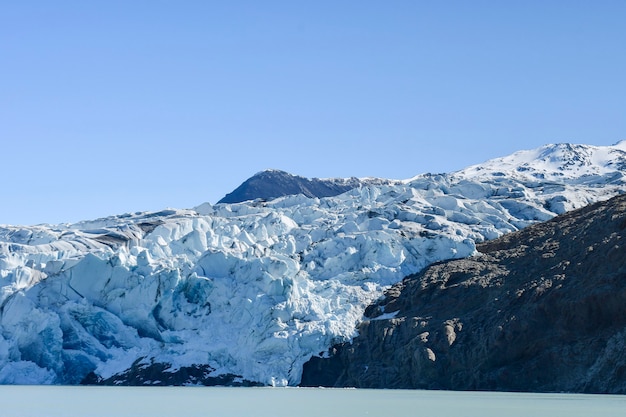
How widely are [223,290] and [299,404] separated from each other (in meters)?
21.3

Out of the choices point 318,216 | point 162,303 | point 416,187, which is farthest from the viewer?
point 416,187

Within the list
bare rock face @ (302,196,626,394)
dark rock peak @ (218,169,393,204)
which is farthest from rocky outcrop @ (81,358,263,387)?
dark rock peak @ (218,169,393,204)

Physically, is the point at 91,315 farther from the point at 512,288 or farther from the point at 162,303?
the point at 512,288

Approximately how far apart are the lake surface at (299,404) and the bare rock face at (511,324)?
8.57 feet

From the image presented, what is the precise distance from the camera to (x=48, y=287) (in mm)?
57469

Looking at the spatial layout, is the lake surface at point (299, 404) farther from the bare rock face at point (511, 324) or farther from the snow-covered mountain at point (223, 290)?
the snow-covered mountain at point (223, 290)

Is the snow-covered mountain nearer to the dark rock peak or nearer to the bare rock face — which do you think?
the bare rock face

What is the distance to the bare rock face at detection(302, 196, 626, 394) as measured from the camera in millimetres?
45281

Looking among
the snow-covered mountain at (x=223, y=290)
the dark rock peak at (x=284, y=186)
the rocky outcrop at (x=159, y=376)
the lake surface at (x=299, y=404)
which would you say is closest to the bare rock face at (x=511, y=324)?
the snow-covered mountain at (x=223, y=290)

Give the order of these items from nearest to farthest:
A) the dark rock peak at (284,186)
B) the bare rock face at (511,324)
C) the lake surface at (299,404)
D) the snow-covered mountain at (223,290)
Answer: the lake surface at (299,404) < the bare rock face at (511,324) < the snow-covered mountain at (223,290) < the dark rock peak at (284,186)

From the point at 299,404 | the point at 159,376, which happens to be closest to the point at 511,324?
the point at 299,404

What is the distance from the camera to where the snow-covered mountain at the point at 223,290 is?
5447 centimetres

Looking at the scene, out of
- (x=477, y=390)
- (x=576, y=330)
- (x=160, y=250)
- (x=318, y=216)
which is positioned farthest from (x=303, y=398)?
(x=318, y=216)

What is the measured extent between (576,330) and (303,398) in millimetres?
14217
